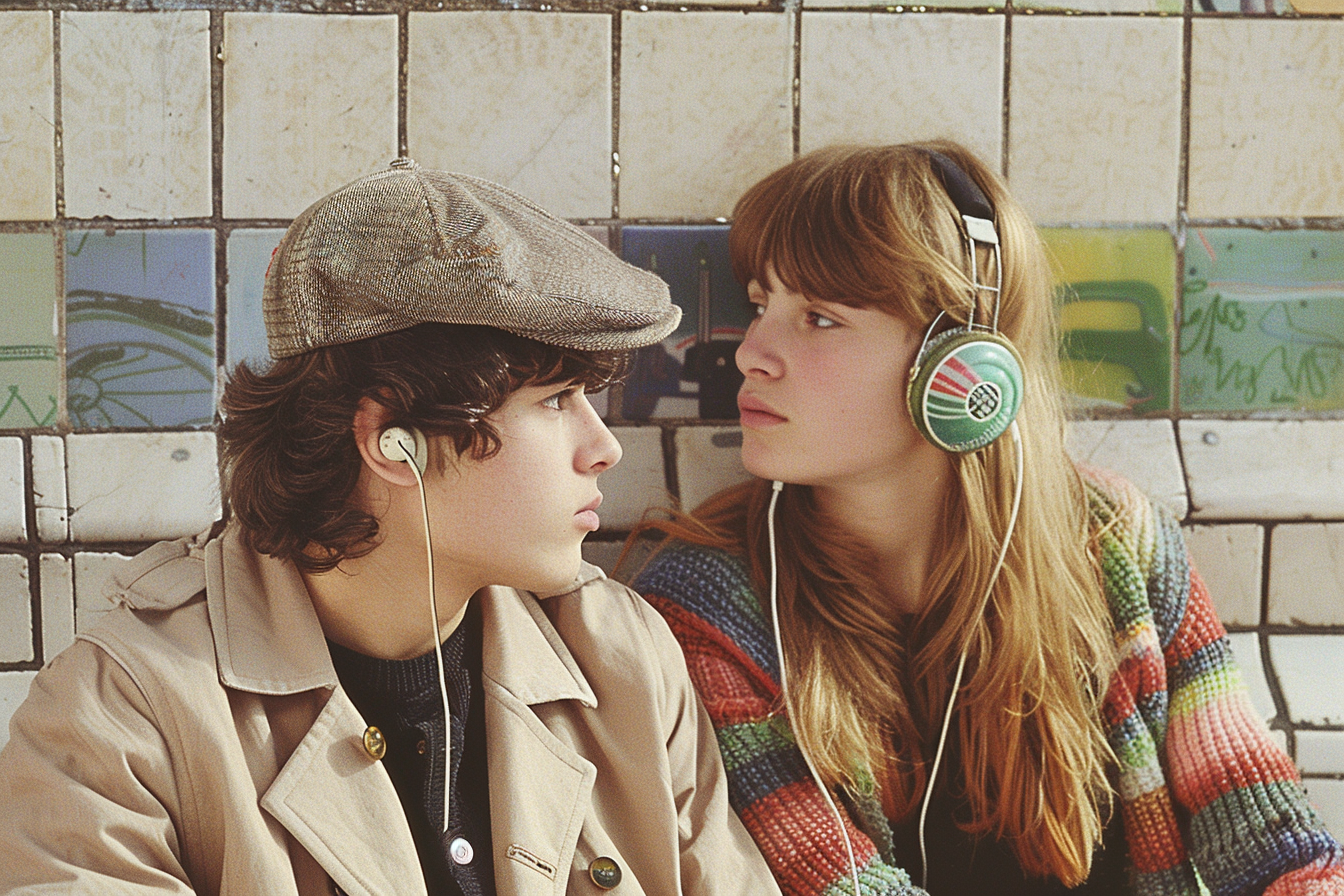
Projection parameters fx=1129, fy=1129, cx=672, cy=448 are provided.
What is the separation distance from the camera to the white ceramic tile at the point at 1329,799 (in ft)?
6.92

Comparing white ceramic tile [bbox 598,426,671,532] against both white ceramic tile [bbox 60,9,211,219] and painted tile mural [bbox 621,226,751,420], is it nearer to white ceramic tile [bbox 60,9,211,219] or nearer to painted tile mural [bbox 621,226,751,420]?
painted tile mural [bbox 621,226,751,420]

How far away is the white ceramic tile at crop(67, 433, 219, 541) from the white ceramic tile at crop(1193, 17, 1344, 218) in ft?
6.14

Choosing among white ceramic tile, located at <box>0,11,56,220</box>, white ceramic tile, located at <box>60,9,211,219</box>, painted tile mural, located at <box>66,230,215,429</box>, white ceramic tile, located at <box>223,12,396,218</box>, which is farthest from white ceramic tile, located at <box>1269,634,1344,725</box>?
white ceramic tile, located at <box>0,11,56,220</box>

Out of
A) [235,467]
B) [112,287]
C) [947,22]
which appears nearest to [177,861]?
[235,467]

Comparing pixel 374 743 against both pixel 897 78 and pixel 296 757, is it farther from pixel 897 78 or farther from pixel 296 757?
pixel 897 78

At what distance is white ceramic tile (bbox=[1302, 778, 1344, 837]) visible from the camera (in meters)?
2.11

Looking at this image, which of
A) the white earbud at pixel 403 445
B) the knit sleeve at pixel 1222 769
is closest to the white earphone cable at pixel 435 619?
the white earbud at pixel 403 445

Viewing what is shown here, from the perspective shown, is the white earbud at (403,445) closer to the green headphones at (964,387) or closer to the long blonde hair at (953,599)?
the long blonde hair at (953,599)

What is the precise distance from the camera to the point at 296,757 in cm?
133

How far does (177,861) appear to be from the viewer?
124cm

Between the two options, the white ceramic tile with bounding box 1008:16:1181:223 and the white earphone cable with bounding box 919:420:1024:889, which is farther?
the white ceramic tile with bounding box 1008:16:1181:223

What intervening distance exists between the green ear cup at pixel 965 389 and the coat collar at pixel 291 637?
64 centimetres

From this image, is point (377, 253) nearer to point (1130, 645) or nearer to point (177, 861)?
point (177, 861)

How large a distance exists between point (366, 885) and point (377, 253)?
28.7 inches
